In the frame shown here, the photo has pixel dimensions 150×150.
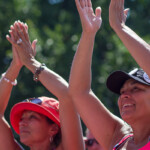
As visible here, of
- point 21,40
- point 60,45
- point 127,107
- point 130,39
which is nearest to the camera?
point 130,39

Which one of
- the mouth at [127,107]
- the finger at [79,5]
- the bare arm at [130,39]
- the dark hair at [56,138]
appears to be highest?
the finger at [79,5]

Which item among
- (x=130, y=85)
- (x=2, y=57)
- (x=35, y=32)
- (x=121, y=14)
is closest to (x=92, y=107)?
(x=130, y=85)

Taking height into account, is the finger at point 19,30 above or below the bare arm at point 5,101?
above

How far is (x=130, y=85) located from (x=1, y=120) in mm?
1312

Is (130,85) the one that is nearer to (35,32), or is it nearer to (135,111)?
(135,111)

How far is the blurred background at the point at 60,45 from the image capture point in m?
10.7

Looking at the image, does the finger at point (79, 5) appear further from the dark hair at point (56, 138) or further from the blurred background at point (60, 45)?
the blurred background at point (60, 45)

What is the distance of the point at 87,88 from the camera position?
166 inches

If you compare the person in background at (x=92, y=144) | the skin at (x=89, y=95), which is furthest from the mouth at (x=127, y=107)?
the person in background at (x=92, y=144)

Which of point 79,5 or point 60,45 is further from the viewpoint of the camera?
point 60,45

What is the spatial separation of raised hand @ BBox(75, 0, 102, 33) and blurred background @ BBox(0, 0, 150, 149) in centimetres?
597

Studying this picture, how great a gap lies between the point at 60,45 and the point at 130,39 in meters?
7.51

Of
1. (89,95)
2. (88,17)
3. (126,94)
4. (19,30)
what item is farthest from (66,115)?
(19,30)

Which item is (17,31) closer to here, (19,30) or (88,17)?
(19,30)
